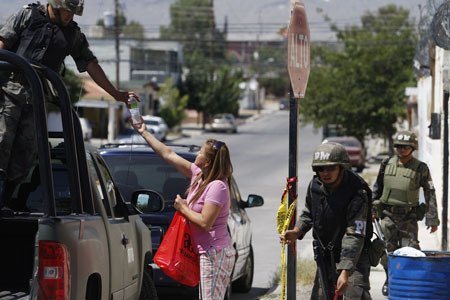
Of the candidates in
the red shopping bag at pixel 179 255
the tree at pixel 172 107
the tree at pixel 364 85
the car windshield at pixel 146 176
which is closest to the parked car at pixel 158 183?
the car windshield at pixel 146 176

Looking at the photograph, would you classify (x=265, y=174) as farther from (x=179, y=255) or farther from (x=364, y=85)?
(x=179, y=255)

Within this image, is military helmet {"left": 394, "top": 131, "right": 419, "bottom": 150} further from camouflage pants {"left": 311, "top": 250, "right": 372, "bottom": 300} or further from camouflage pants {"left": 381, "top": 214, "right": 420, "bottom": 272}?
camouflage pants {"left": 311, "top": 250, "right": 372, "bottom": 300}

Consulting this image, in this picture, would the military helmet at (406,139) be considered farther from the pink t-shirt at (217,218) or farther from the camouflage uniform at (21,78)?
the camouflage uniform at (21,78)

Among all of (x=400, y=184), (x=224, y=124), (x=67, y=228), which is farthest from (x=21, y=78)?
(x=224, y=124)

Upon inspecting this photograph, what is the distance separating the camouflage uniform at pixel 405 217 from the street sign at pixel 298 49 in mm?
3017

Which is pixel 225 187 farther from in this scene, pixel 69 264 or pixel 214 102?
pixel 214 102

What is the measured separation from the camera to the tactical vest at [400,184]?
9938 millimetres

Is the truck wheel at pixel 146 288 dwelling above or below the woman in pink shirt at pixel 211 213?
below

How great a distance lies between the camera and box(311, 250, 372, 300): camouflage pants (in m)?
6.43

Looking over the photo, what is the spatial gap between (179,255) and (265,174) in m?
30.3

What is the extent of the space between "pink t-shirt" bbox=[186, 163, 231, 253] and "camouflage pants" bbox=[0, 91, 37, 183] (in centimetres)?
128

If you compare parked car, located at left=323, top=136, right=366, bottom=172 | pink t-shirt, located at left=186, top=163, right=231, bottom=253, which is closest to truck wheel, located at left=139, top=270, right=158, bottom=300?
pink t-shirt, located at left=186, top=163, right=231, bottom=253

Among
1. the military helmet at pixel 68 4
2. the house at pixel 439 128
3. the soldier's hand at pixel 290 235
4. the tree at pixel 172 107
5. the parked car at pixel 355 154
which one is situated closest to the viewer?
the military helmet at pixel 68 4

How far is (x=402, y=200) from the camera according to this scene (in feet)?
32.9
